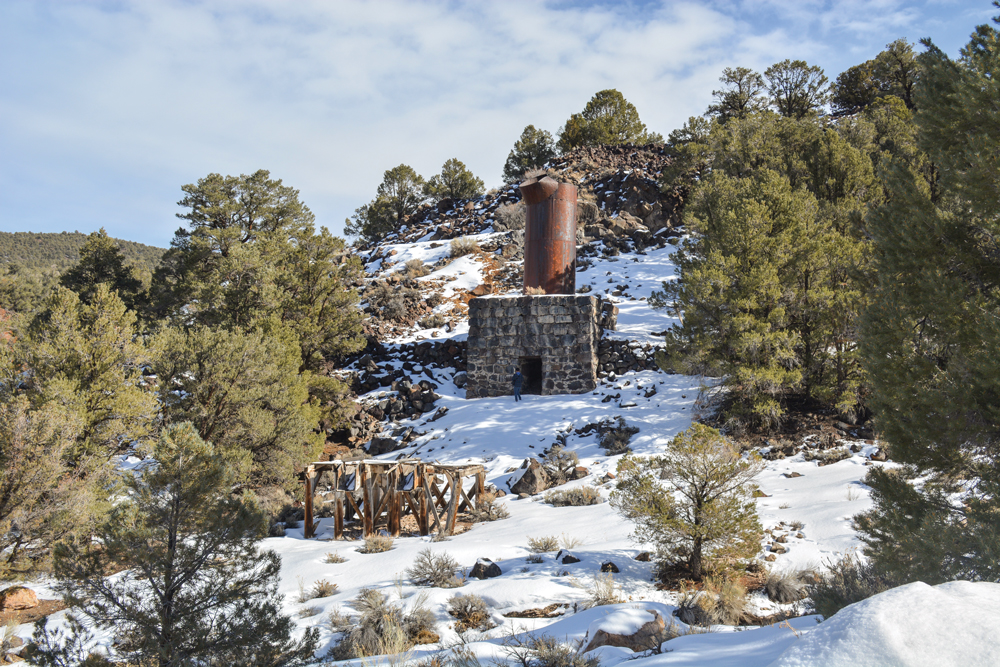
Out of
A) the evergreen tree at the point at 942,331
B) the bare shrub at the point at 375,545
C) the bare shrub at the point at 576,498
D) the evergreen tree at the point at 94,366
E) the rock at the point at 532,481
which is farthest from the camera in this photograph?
the rock at the point at 532,481

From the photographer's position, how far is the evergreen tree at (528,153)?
43156 mm

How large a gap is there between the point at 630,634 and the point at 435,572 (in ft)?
9.87

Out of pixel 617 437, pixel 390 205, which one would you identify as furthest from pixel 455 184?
pixel 617 437

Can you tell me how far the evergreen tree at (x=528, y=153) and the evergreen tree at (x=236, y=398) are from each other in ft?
110

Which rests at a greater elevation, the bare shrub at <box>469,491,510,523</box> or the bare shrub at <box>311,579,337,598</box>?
the bare shrub at <box>311,579,337,598</box>

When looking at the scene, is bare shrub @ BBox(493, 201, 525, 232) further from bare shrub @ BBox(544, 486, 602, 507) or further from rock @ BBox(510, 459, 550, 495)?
bare shrub @ BBox(544, 486, 602, 507)

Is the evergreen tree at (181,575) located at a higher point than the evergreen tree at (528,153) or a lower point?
lower

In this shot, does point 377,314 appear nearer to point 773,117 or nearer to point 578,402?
point 578,402

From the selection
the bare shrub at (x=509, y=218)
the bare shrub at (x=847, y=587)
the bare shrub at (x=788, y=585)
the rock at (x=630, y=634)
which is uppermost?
the bare shrub at (x=509, y=218)

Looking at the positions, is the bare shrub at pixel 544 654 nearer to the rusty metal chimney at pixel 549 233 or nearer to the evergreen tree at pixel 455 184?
the rusty metal chimney at pixel 549 233

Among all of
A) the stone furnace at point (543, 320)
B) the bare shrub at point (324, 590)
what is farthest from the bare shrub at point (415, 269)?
the bare shrub at point (324, 590)

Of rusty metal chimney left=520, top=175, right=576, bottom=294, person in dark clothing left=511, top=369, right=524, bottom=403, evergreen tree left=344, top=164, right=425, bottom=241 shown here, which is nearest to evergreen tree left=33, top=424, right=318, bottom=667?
person in dark clothing left=511, top=369, right=524, bottom=403

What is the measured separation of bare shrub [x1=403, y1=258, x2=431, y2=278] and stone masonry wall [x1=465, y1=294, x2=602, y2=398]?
8.83 m

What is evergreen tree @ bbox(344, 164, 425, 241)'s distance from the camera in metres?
42.5
